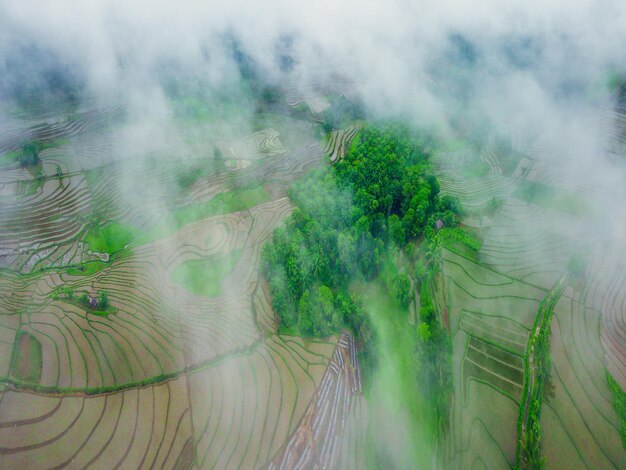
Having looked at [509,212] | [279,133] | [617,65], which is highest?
[617,65]

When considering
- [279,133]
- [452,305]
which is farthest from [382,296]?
[279,133]

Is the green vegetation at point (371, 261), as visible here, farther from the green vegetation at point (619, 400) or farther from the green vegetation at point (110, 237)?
the green vegetation at point (110, 237)

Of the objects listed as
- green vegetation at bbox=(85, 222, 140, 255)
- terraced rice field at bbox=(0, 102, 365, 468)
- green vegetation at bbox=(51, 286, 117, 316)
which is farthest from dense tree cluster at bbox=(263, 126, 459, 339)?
green vegetation at bbox=(85, 222, 140, 255)

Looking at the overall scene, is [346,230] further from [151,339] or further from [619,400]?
[619,400]

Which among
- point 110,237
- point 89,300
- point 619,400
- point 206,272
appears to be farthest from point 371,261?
point 110,237

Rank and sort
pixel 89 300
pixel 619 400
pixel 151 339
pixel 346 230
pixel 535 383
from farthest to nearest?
pixel 346 230, pixel 89 300, pixel 151 339, pixel 535 383, pixel 619 400

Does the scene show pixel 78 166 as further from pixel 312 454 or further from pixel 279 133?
pixel 312 454

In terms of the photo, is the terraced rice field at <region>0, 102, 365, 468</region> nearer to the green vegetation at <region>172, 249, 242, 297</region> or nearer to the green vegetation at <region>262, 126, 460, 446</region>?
the green vegetation at <region>172, 249, 242, 297</region>
